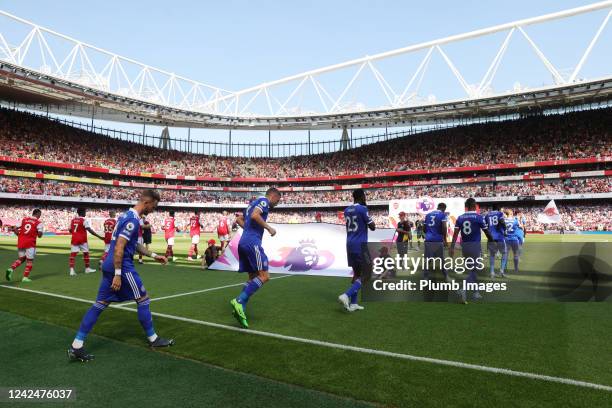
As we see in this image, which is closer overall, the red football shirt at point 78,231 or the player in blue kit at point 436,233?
the player in blue kit at point 436,233

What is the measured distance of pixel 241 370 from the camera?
459 centimetres

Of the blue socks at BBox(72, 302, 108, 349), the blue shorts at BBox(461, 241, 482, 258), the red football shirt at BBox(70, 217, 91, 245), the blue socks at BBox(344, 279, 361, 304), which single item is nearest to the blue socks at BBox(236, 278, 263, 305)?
the blue socks at BBox(344, 279, 361, 304)

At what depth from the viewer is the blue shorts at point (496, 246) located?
11.5 meters

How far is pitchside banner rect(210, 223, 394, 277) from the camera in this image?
554 inches

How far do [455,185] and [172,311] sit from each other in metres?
56.4

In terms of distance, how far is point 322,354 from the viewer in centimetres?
510

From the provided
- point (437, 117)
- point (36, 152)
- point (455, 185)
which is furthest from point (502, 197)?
point (36, 152)

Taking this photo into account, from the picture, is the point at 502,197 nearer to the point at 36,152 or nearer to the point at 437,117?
the point at 437,117

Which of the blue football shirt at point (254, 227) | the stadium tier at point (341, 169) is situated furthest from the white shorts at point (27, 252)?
the stadium tier at point (341, 169)

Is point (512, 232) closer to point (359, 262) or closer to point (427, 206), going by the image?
point (359, 262)

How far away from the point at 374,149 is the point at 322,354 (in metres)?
68.1

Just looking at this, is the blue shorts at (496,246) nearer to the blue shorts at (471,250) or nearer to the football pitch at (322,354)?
the blue shorts at (471,250)

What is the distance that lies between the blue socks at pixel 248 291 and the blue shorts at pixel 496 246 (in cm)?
761

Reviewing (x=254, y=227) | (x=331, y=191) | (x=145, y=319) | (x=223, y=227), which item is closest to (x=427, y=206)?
(x=223, y=227)
